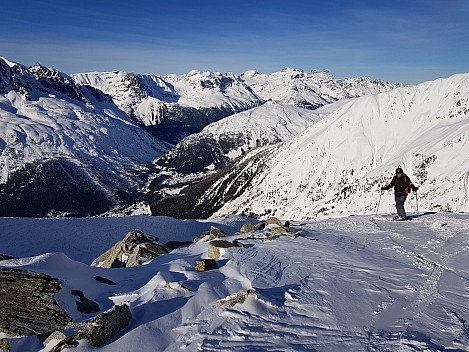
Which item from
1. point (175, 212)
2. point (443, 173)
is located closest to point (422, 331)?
point (443, 173)

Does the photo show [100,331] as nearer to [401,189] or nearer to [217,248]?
[217,248]

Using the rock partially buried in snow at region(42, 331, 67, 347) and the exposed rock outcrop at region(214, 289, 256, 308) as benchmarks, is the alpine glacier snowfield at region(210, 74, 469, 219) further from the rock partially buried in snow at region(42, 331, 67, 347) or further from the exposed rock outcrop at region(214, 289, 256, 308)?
the rock partially buried in snow at region(42, 331, 67, 347)

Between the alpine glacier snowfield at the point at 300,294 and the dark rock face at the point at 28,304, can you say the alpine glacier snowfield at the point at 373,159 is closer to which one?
the alpine glacier snowfield at the point at 300,294

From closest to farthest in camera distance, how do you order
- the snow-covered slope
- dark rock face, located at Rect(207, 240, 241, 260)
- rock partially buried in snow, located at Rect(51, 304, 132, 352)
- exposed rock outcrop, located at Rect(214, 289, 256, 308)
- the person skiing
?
rock partially buried in snow, located at Rect(51, 304, 132, 352) → exposed rock outcrop, located at Rect(214, 289, 256, 308) → dark rock face, located at Rect(207, 240, 241, 260) → the person skiing → the snow-covered slope

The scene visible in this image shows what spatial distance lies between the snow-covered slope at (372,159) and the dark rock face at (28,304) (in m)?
71.0

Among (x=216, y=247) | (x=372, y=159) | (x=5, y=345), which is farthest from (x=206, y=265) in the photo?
(x=372, y=159)

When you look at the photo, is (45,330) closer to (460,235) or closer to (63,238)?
(460,235)

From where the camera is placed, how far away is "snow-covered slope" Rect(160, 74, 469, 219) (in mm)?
83188

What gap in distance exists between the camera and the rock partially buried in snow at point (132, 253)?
20344 millimetres

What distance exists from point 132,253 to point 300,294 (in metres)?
13.5

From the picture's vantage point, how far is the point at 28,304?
430 inches

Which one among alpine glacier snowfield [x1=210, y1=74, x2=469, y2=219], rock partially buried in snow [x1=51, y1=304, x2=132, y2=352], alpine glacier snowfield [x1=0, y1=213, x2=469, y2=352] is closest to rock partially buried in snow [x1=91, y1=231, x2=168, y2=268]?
alpine glacier snowfield [x1=0, y1=213, x2=469, y2=352]

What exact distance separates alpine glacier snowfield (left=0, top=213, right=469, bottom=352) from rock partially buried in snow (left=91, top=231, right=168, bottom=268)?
3094mm

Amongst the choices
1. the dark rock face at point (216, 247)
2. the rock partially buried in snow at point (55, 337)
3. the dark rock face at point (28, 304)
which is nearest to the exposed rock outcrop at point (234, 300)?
the rock partially buried in snow at point (55, 337)
